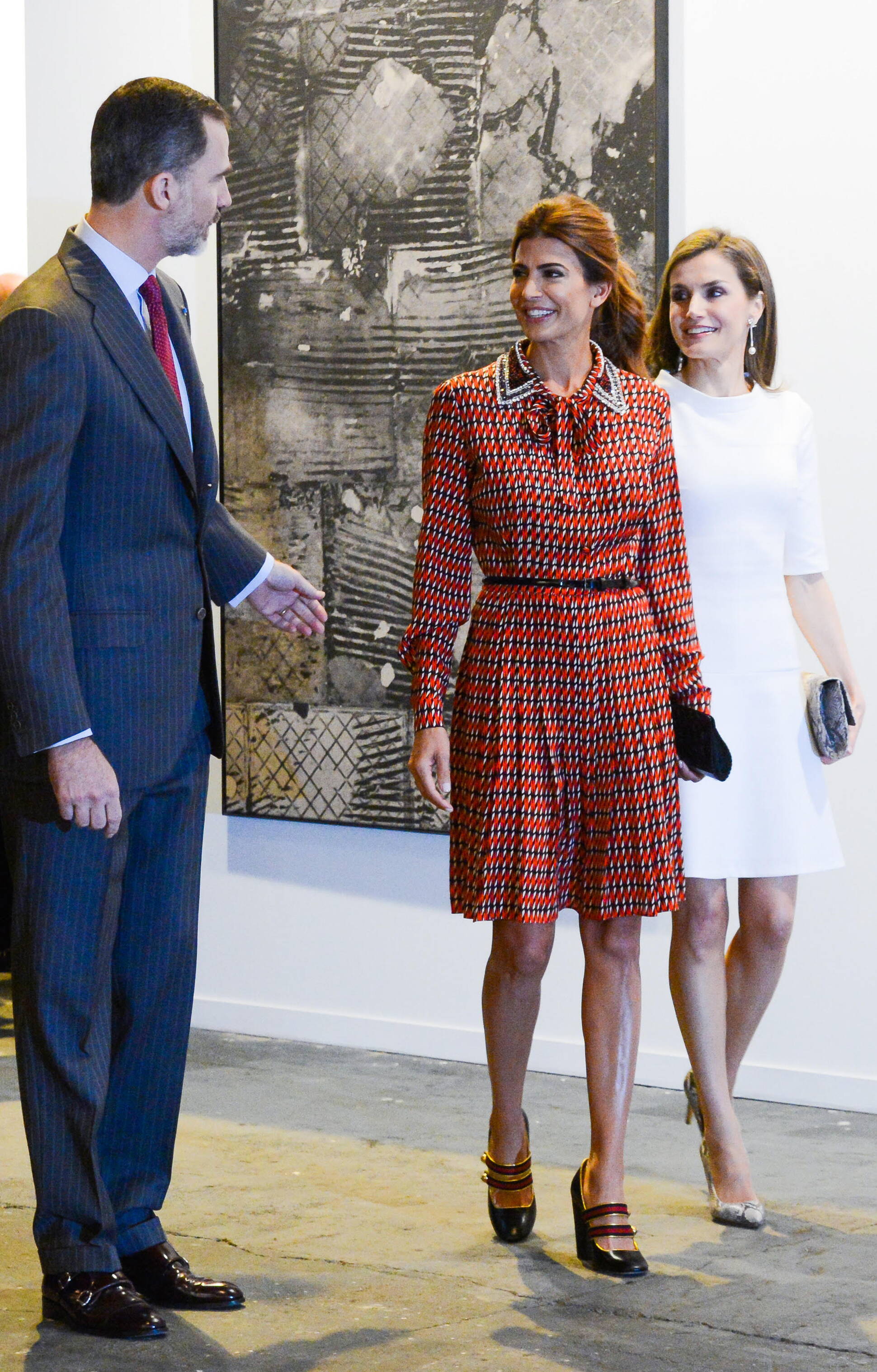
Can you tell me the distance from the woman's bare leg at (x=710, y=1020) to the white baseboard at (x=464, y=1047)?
34.1 inches

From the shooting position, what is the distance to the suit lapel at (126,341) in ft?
8.45

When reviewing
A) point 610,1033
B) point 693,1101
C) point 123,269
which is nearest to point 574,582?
point 610,1033

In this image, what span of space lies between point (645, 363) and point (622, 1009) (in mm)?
1231

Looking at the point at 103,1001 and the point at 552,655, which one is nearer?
the point at 103,1001

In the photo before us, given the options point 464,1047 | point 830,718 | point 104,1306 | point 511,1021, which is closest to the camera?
point 104,1306

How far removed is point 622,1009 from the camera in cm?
294

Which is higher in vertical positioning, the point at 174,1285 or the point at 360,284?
the point at 360,284

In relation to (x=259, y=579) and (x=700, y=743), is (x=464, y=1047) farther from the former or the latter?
(x=259, y=579)

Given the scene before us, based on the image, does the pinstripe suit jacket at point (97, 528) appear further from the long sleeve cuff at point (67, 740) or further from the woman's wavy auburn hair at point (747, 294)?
the woman's wavy auburn hair at point (747, 294)

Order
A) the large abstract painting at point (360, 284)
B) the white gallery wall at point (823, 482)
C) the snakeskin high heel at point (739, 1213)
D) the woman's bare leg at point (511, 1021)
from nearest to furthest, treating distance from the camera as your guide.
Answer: the woman's bare leg at point (511, 1021)
the snakeskin high heel at point (739, 1213)
the white gallery wall at point (823, 482)
the large abstract painting at point (360, 284)

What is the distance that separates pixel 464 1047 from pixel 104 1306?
198 centimetres

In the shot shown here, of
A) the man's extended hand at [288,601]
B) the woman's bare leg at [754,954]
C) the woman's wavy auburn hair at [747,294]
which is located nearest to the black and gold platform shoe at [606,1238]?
the woman's bare leg at [754,954]

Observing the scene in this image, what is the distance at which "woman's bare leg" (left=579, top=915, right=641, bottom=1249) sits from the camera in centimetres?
292

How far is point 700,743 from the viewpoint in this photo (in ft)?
9.68
